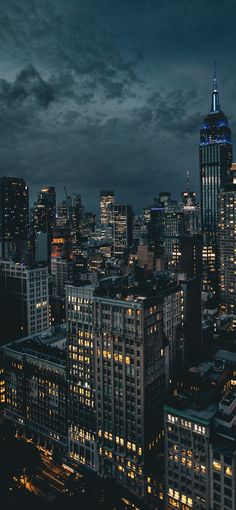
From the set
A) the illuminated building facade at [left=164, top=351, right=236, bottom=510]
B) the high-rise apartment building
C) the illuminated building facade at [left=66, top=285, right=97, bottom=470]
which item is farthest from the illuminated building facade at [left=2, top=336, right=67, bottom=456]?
the illuminated building facade at [left=164, top=351, right=236, bottom=510]

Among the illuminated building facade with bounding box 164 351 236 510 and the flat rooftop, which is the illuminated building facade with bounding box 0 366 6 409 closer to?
the flat rooftop

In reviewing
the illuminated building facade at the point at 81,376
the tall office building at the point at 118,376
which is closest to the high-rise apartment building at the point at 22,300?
the illuminated building facade at the point at 81,376

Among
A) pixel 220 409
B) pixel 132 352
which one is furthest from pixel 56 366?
pixel 220 409

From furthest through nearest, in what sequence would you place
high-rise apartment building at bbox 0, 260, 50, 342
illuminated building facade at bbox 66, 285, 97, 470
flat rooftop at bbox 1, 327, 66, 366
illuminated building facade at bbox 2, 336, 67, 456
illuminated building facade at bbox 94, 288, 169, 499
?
1. high-rise apartment building at bbox 0, 260, 50, 342
2. flat rooftop at bbox 1, 327, 66, 366
3. illuminated building facade at bbox 2, 336, 67, 456
4. illuminated building facade at bbox 66, 285, 97, 470
5. illuminated building facade at bbox 94, 288, 169, 499

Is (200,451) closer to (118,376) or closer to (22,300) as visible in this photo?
(118,376)

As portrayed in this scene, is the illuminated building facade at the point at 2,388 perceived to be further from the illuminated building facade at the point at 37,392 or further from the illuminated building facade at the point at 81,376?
the illuminated building facade at the point at 81,376
